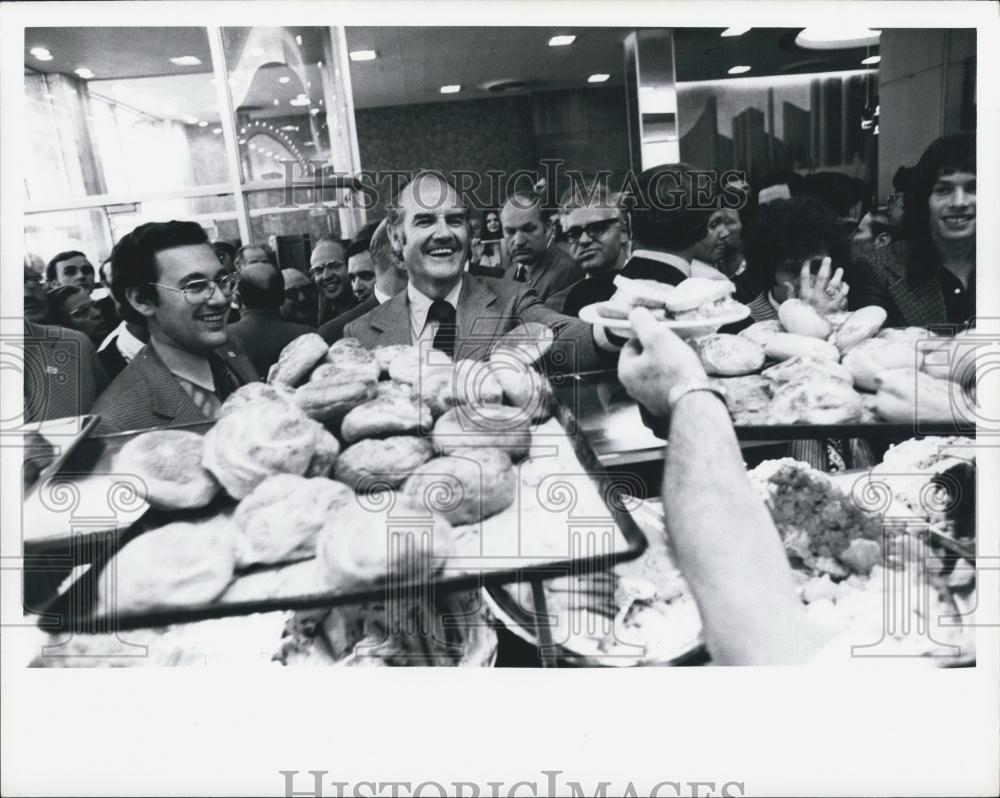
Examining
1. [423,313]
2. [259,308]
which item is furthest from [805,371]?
[259,308]

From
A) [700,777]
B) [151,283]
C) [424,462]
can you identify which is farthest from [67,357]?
[700,777]

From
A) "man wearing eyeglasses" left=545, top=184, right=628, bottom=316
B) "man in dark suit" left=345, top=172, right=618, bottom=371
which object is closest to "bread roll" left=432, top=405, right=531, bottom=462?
"man in dark suit" left=345, top=172, right=618, bottom=371

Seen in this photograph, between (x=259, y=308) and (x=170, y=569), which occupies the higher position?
(x=259, y=308)

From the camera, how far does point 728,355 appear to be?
115 inches

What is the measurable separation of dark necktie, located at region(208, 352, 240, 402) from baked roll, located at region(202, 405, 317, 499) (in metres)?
0.20

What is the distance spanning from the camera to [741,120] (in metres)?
2.86

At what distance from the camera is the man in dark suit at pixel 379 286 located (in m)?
2.91

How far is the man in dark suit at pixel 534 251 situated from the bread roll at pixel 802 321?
808mm

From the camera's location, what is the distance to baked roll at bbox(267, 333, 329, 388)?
2875 millimetres

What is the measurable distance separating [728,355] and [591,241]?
26.3 inches

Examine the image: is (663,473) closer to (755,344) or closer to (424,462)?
(755,344)

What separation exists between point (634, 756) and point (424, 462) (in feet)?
4.28

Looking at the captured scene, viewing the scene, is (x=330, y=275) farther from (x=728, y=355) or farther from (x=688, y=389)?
(x=728, y=355)

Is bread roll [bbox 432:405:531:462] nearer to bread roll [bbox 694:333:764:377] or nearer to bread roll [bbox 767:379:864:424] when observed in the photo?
bread roll [bbox 694:333:764:377]
